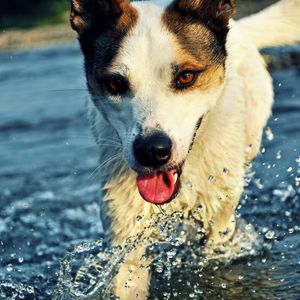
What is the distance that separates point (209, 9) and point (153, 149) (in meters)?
1.15

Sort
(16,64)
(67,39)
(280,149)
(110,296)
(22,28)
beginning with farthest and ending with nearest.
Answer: (22,28) → (67,39) → (16,64) → (280,149) → (110,296)

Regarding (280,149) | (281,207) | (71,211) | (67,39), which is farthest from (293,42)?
(67,39)

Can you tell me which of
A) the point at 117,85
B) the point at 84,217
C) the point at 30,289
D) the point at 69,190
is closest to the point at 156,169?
the point at 117,85

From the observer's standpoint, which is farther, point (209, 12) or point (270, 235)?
point (270, 235)

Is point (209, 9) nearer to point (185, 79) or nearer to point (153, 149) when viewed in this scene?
point (185, 79)

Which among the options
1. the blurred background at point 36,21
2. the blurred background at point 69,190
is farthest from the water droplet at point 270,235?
the blurred background at point 36,21

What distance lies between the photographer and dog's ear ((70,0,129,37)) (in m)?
5.26

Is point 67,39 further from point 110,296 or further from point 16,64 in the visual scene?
point 110,296

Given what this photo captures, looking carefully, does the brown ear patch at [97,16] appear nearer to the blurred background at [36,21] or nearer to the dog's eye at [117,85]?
the dog's eye at [117,85]

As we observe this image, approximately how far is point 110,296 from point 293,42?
8.58ft

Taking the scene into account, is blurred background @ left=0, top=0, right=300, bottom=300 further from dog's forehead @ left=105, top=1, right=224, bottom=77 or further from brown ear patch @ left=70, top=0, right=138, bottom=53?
dog's forehead @ left=105, top=1, right=224, bottom=77

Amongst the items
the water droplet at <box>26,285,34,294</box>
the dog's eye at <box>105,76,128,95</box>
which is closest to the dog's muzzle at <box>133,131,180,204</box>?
the dog's eye at <box>105,76,128,95</box>

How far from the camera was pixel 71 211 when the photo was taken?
7777 mm

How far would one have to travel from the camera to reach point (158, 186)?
16.0 ft
